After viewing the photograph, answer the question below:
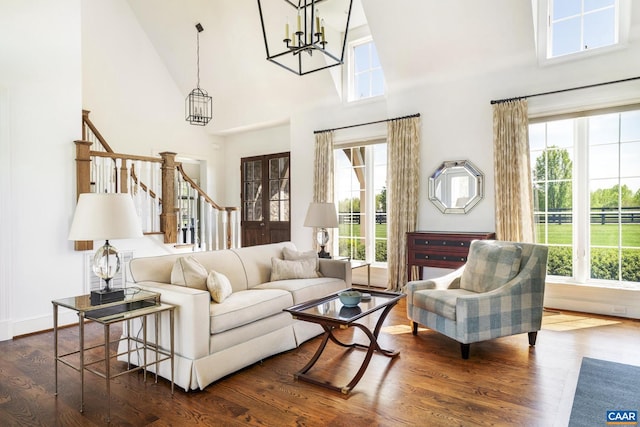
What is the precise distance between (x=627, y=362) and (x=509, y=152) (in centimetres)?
247

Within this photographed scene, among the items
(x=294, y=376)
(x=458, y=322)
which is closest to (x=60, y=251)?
(x=294, y=376)

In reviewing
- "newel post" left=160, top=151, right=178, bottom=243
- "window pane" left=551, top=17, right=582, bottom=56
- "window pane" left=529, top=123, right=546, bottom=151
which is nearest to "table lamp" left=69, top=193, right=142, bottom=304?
"newel post" left=160, top=151, right=178, bottom=243

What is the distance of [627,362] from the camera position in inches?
121

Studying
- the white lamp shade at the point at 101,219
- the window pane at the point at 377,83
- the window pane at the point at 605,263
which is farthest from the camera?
the window pane at the point at 377,83

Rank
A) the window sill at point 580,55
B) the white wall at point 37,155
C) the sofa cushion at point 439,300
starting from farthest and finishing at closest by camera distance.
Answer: the window sill at point 580,55 → the white wall at point 37,155 → the sofa cushion at point 439,300

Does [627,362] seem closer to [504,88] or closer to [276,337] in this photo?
[276,337]

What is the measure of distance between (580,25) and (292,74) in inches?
153

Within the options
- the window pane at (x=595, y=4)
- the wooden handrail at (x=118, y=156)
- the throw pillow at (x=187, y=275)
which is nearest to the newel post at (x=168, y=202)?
the wooden handrail at (x=118, y=156)

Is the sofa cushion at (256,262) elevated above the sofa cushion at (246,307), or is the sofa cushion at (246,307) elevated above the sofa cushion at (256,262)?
the sofa cushion at (256,262)

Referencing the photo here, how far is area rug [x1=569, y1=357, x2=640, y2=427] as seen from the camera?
2.32 meters

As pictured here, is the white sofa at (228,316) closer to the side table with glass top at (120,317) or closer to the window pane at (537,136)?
the side table with glass top at (120,317)

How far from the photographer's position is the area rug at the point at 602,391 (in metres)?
2.32

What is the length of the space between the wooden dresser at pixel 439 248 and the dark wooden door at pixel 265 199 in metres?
2.80

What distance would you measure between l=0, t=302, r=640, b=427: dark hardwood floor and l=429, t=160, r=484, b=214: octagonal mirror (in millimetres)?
1939
